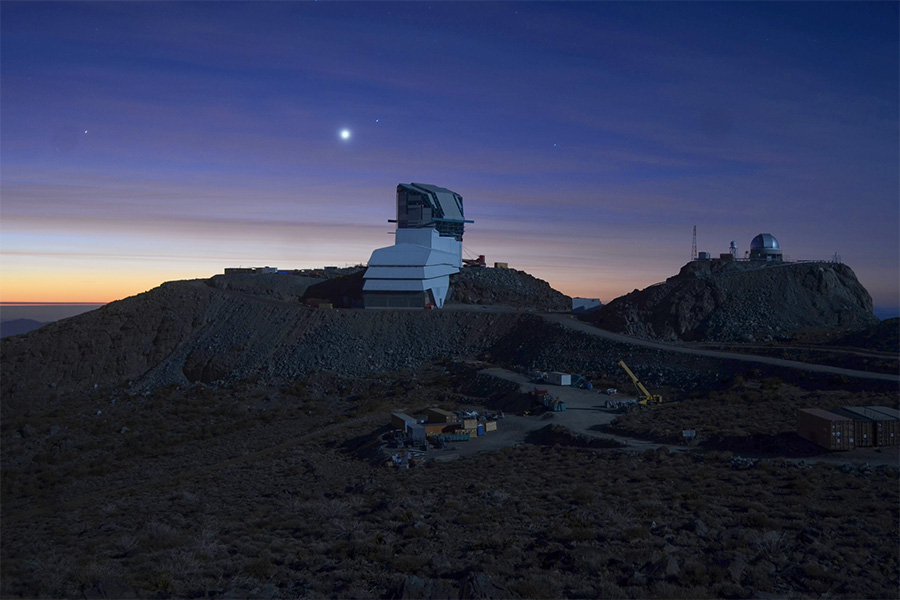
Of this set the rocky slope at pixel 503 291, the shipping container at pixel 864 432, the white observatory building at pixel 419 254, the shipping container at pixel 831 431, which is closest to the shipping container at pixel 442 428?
the shipping container at pixel 831 431

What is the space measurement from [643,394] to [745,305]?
73.2 feet

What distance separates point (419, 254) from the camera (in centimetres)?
6519

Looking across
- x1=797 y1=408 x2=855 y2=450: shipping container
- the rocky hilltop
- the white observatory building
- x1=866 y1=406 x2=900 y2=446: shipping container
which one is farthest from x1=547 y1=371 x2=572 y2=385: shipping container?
the white observatory building

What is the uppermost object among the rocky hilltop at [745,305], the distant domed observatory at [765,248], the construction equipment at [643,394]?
the distant domed observatory at [765,248]

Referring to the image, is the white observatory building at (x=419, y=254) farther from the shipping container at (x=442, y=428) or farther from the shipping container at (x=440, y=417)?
the shipping container at (x=442, y=428)

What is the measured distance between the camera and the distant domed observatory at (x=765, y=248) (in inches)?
2467

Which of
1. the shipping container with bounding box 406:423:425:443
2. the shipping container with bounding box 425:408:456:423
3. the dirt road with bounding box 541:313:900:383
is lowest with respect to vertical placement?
the shipping container with bounding box 406:423:425:443

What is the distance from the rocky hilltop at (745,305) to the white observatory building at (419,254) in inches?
743

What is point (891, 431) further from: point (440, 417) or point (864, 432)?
point (440, 417)

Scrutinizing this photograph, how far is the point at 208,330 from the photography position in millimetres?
60531

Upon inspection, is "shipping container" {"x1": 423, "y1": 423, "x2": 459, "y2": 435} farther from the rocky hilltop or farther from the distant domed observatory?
the distant domed observatory

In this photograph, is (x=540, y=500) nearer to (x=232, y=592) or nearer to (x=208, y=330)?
(x=232, y=592)

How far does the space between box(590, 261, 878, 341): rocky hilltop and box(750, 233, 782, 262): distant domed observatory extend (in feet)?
8.43

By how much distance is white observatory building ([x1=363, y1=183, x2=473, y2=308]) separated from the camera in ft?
209
